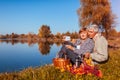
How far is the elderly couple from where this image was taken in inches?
340

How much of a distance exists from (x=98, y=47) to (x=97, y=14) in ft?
109

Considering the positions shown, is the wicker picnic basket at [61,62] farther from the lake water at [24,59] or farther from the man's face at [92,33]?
the lake water at [24,59]

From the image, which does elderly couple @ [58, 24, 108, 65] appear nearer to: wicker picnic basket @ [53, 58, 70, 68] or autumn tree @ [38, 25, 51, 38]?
wicker picnic basket @ [53, 58, 70, 68]

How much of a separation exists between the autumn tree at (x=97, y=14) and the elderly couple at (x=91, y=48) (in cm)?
3142

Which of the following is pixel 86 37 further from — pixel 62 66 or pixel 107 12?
pixel 107 12

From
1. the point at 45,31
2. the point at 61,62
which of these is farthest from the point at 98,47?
the point at 45,31

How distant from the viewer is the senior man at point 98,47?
861 centimetres

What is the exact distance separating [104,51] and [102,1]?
35.0 metres

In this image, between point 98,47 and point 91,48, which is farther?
point 91,48

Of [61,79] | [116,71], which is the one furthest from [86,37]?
[61,79]

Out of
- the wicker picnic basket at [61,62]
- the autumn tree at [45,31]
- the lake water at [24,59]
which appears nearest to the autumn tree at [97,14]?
the lake water at [24,59]

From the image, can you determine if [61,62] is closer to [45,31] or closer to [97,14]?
[97,14]

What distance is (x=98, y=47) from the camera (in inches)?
341

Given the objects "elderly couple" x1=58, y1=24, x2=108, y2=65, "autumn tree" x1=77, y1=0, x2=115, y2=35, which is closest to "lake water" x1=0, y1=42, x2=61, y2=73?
"elderly couple" x1=58, y1=24, x2=108, y2=65
